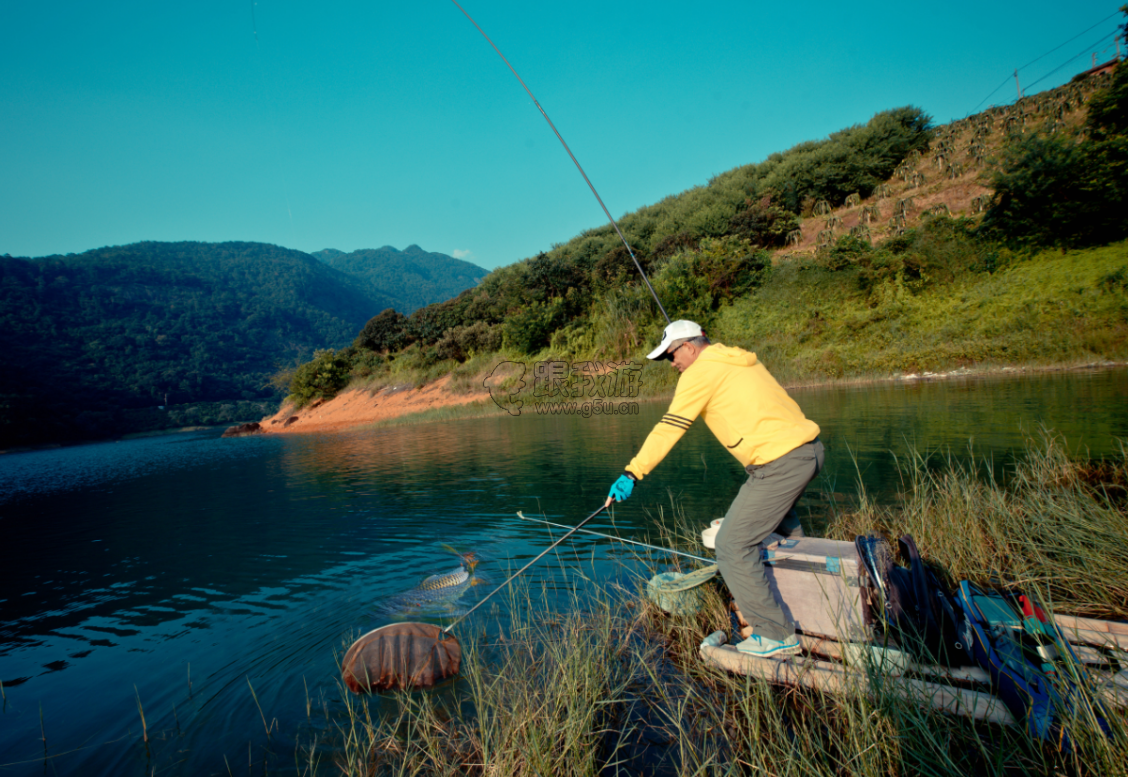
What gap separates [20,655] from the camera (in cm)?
453

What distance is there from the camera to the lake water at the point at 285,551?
330cm

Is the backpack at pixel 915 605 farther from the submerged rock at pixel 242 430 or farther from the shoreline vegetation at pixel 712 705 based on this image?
the submerged rock at pixel 242 430

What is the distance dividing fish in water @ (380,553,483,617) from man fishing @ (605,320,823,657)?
2525 mm

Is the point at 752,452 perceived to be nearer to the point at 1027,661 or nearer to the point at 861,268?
the point at 1027,661

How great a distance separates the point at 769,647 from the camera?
2.99 meters

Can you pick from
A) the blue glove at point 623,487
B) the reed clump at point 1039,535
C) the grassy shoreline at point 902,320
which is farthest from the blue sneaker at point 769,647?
the grassy shoreline at point 902,320

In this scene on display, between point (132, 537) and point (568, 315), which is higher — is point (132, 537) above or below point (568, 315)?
below

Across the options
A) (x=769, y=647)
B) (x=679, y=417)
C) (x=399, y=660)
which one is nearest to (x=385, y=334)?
(x=399, y=660)

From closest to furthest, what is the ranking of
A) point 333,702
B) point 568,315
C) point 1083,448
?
point 333,702, point 1083,448, point 568,315

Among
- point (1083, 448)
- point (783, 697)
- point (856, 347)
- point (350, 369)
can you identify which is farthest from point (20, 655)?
point (350, 369)

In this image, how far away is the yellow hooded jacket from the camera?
9.78 ft

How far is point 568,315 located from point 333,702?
3077 centimetres

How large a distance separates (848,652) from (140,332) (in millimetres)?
98715

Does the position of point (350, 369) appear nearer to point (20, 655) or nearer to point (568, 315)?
point (568, 315)
